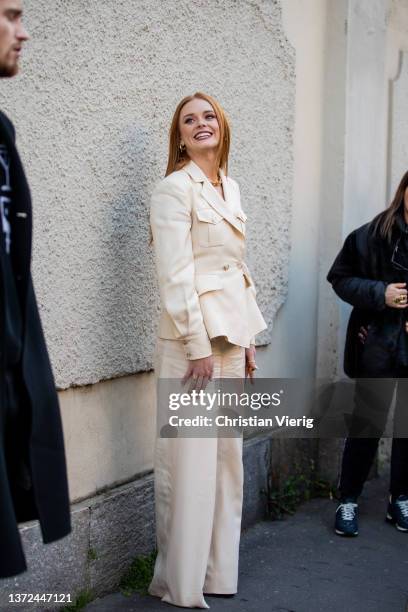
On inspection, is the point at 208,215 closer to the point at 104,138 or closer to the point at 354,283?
the point at 104,138

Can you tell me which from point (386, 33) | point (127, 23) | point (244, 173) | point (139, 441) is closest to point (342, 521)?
point (139, 441)

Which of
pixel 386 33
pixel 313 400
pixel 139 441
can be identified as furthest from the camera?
pixel 386 33

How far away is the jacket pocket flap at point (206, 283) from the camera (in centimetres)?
347

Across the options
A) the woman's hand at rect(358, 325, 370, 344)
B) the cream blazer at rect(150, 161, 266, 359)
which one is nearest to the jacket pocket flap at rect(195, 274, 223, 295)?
the cream blazer at rect(150, 161, 266, 359)

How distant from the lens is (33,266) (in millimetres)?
3277

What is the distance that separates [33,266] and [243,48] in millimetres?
1926

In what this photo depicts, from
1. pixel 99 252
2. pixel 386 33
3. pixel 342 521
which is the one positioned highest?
pixel 386 33

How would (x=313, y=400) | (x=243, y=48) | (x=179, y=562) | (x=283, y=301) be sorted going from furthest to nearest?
(x=313, y=400)
(x=283, y=301)
(x=243, y=48)
(x=179, y=562)

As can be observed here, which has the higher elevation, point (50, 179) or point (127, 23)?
point (127, 23)

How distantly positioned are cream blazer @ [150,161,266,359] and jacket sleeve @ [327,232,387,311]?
1.06 m

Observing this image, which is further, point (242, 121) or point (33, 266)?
point (242, 121)

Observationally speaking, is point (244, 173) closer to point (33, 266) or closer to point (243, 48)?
point (243, 48)

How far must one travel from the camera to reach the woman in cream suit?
342cm

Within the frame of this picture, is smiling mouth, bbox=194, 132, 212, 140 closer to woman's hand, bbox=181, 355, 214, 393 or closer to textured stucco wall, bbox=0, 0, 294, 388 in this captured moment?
textured stucco wall, bbox=0, 0, 294, 388
